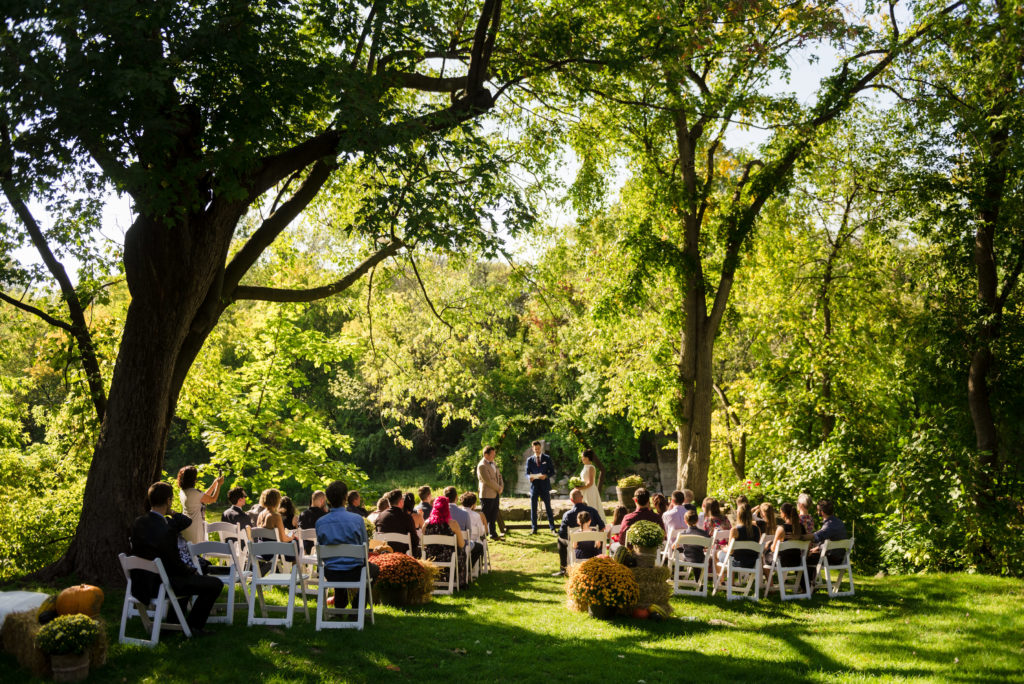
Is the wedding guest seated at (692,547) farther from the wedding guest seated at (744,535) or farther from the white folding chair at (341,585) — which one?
the white folding chair at (341,585)

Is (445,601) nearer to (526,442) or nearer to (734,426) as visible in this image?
(734,426)

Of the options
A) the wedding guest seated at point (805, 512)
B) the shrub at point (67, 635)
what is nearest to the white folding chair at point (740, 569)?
the wedding guest seated at point (805, 512)

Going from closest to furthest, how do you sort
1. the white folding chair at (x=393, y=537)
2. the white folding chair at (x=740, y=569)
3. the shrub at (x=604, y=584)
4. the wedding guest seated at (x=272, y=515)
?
1. the shrub at (x=604, y=584)
2. the wedding guest seated at (x=272, y=515)
3. the white folding chair at (x=740, y=569)
4. the white folding chair at (x=393, y=537)

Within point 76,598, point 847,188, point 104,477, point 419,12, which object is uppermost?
point 847,188

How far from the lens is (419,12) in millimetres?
9914

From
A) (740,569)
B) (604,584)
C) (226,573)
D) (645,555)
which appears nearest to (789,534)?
(740,569)

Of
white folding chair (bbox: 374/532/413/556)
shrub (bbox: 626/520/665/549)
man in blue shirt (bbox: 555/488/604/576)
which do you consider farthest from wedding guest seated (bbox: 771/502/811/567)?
white folding chair (bbox: 374/532/413/556)

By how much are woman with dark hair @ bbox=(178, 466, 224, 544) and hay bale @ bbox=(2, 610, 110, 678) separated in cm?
251

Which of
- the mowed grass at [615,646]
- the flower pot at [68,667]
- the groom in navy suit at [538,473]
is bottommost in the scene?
the mowed grass at [615,646]

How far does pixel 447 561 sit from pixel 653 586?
292cm

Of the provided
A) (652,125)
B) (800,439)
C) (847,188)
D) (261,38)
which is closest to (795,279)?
(847,188)

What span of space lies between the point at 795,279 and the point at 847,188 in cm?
252

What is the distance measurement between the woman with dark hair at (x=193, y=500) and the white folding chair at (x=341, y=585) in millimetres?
1955

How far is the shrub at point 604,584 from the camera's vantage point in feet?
28.1
